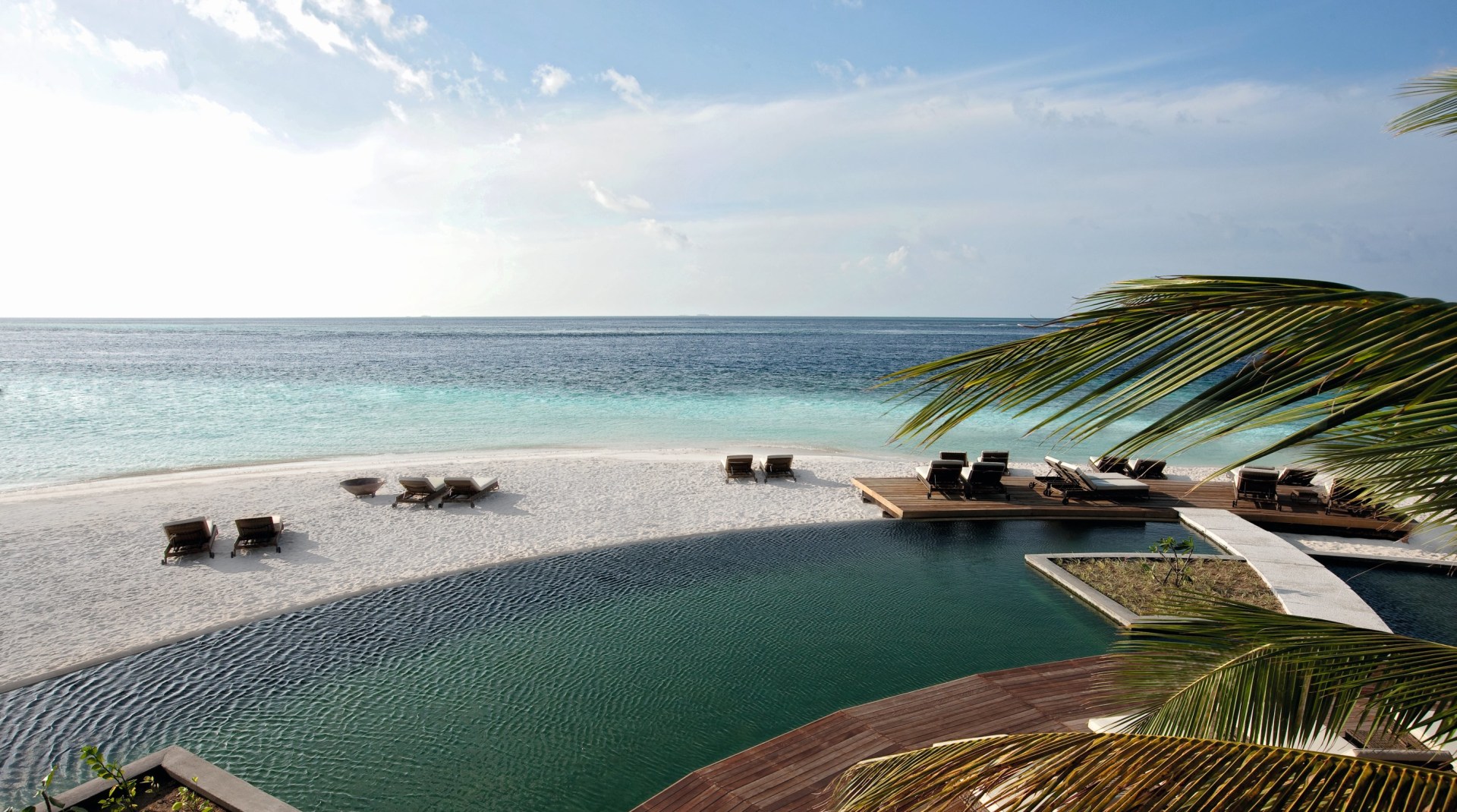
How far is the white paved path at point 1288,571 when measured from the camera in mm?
8328

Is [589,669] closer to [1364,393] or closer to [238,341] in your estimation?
[1364,393]

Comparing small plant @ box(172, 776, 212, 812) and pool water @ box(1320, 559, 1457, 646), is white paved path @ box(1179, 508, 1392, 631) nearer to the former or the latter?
pool water @ box(1320, 559, 1457, 646)

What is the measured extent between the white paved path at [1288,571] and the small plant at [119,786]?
1034 cm

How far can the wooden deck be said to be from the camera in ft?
41.3

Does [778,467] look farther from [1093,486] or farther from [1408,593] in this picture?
[1408,593]

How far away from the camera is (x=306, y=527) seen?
12414 millimetres

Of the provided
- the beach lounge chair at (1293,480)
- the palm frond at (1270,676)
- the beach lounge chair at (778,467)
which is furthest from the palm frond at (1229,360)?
the beach lounge chair at (1293,480)

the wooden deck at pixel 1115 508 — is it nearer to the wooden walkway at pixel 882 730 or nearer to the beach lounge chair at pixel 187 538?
the wooden walkway at pixel 882 730

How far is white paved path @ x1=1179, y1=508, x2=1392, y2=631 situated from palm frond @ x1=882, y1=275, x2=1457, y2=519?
7.45 metres

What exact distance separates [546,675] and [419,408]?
2423cm

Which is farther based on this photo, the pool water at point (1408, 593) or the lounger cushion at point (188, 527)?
the lounger cushion at point (188, 527)

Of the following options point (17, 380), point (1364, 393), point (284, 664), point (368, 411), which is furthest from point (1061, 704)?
point (17, 380)

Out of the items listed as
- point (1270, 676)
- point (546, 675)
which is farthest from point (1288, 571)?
point (546, 675)

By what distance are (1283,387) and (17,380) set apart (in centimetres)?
5663
